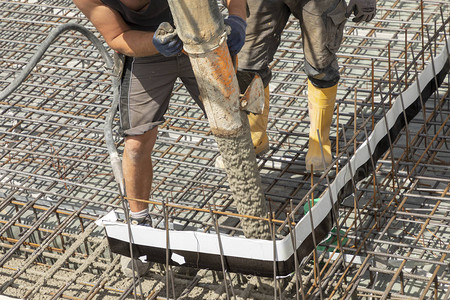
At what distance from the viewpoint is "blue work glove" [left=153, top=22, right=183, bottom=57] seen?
4871mm

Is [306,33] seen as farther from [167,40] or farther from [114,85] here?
[167,40]

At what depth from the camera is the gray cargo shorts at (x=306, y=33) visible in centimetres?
596

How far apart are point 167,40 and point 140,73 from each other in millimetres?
667

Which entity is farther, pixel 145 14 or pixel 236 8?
pixel 145 14

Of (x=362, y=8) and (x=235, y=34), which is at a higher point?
(x=235, y=34)

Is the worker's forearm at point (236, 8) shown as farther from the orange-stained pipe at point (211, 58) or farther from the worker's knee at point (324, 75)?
the worker's knee at point (324, 75)

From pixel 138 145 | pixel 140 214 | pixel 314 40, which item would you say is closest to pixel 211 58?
pixel 138 145

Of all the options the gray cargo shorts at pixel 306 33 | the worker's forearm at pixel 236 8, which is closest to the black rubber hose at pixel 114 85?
the worker's forearm at pixel 236 8

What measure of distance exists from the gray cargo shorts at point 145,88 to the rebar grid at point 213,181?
0.60 meters

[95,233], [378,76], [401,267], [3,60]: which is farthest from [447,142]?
[3,60]

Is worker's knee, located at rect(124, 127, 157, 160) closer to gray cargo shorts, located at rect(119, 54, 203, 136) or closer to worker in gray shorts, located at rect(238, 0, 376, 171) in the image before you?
gray cargo shorts, located at rect(119, 54, 203, 136)

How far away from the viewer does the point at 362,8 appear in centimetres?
618

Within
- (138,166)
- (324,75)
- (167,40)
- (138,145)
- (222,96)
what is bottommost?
(324,75)

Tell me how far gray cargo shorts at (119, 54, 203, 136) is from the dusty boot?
1.09 m
